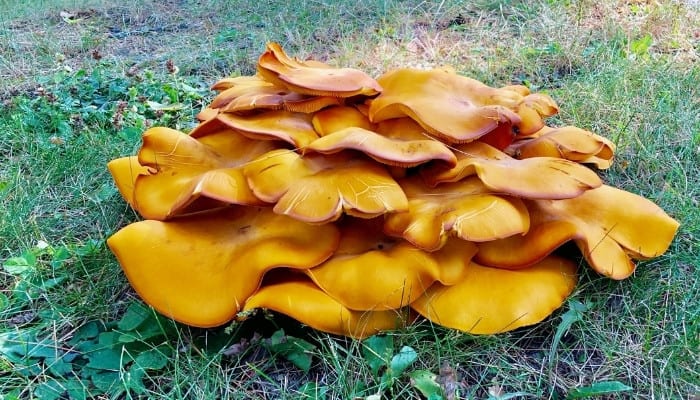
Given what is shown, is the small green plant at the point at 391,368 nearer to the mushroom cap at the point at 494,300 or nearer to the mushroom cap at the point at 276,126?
the mushroom cap at the point at 494,300

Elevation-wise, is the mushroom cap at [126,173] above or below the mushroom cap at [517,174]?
below

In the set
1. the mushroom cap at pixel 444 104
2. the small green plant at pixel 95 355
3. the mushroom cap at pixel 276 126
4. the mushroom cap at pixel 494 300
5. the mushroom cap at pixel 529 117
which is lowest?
the small green plant at pixel 95 355

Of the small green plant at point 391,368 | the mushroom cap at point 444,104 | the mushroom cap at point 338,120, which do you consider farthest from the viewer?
the mushroom cap at point 338,120

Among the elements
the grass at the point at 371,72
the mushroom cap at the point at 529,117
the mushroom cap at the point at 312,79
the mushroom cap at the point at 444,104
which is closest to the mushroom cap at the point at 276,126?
the mushroom cap at the point at 312,79

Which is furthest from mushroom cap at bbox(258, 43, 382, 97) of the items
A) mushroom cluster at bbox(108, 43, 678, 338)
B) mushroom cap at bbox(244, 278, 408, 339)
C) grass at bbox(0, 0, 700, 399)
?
grass at bbox(0, 0, 700, 399)

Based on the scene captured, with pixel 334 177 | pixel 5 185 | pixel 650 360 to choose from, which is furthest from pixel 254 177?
pixel 5 185

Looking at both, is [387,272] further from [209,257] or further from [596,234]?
[596,234]
